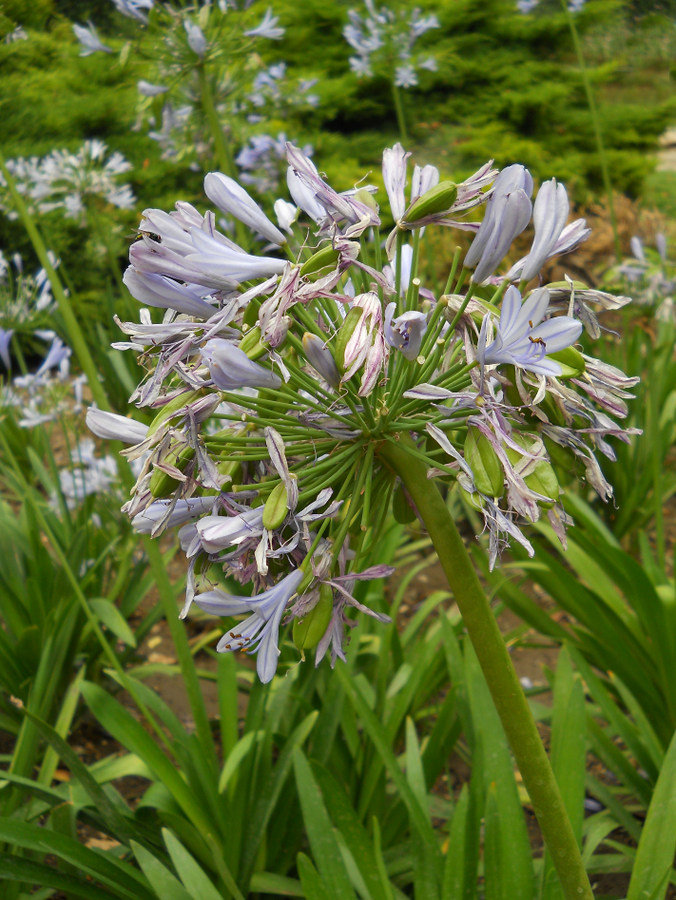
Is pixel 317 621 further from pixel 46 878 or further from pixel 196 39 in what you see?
pixel 196 39

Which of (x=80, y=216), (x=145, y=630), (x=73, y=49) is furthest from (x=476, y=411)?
(x=73, y=49)

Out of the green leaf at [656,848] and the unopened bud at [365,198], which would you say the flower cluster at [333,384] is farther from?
the green leaf at [656,848]

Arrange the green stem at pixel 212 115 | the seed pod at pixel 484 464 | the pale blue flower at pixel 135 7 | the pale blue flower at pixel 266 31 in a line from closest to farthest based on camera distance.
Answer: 1. the seed pod at pixel 484 464
2. the pale blue flower at pixel 135 7
3. the green stem at pixel 212 115
4. the pale blue flower at pixel 266 31

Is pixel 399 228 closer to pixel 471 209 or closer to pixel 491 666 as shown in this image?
pixel 471 209

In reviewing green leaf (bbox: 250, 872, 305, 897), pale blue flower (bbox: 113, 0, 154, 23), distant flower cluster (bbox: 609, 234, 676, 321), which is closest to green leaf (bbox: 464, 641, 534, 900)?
green leaf (bbox: 250, 872, 305, 897)

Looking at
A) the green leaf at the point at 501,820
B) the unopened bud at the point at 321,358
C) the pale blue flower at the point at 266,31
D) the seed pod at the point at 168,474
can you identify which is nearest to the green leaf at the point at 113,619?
the green leaf at the point at 501,820

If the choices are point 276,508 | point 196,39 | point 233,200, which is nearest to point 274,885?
point 276,508

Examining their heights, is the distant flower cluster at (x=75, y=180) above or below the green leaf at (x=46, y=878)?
above
